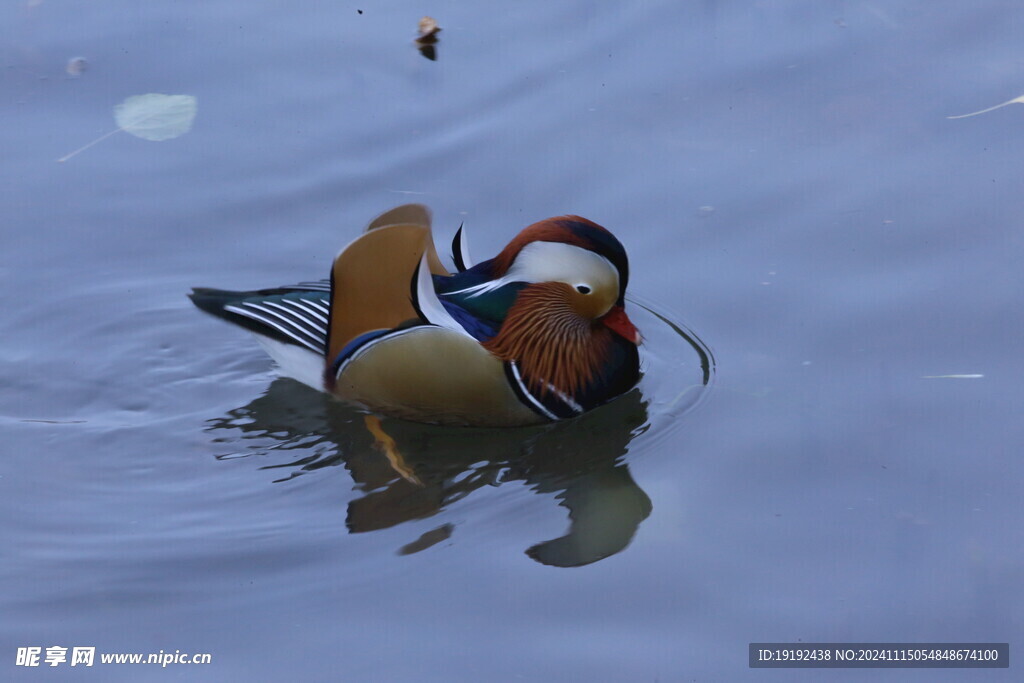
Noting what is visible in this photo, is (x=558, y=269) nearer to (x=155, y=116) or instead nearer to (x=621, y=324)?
(x=621, y=324)

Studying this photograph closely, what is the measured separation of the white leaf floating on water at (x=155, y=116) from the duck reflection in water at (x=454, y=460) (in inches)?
72.4

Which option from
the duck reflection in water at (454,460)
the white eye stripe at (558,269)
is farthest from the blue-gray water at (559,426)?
the white eye stripe at (558,269)

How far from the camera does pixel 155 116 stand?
257 inches

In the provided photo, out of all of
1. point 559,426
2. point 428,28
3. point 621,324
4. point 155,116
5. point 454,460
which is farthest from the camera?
point 428,28

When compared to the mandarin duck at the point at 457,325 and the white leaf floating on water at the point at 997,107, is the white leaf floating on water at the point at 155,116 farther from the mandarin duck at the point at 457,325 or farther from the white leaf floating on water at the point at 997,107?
the white leaf floating on water at the point at 997,107

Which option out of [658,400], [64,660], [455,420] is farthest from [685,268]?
[64,660]

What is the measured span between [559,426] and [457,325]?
53 centimetres

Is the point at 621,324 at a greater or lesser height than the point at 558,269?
lesser

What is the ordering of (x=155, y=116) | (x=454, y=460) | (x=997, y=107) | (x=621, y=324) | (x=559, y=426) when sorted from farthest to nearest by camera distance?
1. (x=155, y=116)
2. (x=997, y=107)
3. (x=621, y=324)
4. (x=559, y=426)
5. (x=454, y=460)

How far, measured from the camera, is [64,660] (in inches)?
150

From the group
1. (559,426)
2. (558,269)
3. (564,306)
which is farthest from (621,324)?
(559,426)

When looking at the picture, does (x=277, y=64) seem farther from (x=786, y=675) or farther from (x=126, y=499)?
(x=786, y=675)

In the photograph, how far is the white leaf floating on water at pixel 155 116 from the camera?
253 inches

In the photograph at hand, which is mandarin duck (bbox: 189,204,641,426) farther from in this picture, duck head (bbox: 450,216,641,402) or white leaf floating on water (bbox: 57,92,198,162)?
white leaf floating on water (bbox: 57,92,198,162)
